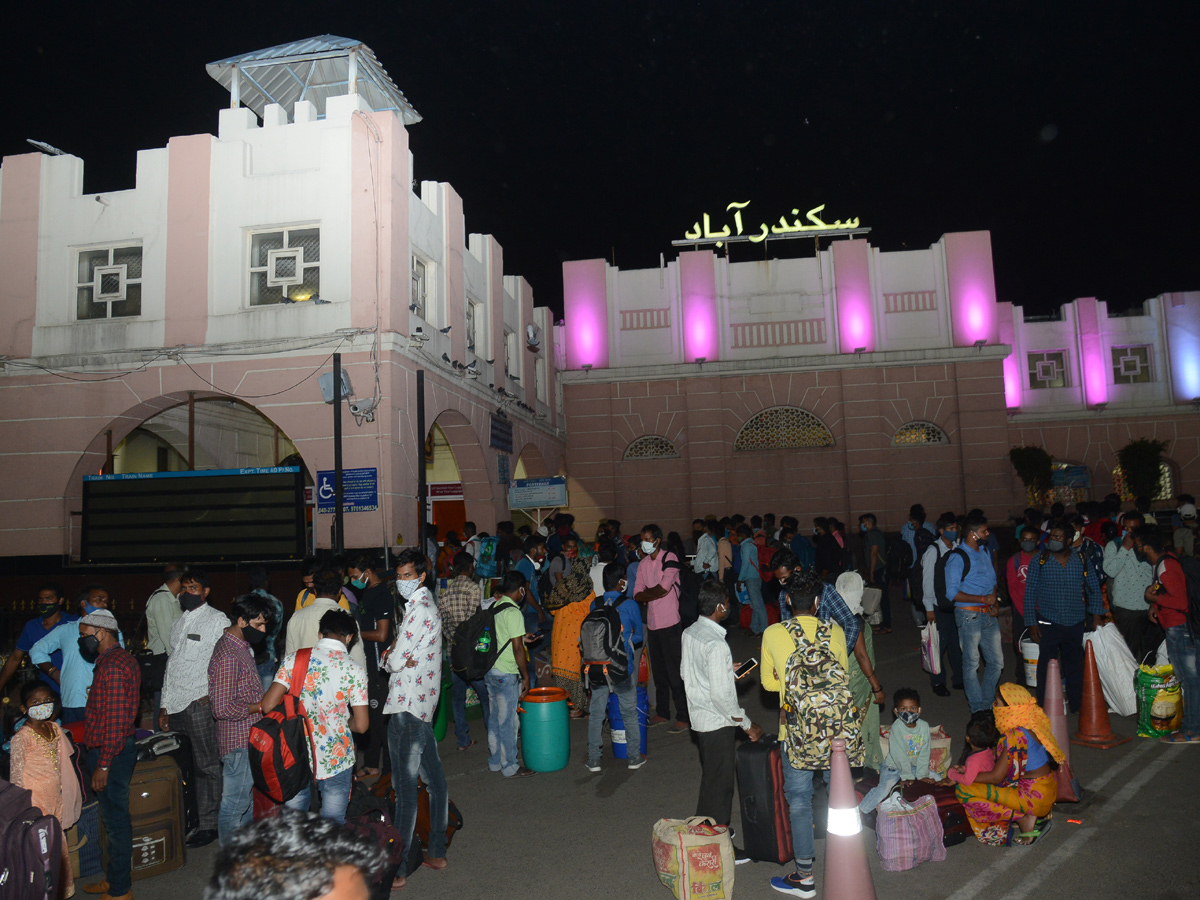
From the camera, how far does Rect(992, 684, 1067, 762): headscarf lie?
204 inches

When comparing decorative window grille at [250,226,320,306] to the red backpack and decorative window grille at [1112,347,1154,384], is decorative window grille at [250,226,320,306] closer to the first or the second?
the red backpack

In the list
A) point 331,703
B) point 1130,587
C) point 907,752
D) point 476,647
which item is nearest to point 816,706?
point 907,752

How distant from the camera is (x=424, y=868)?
16.7 feet

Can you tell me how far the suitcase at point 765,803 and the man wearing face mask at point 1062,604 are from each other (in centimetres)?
387

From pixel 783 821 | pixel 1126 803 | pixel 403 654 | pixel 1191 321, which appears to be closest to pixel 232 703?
pixel 403 654

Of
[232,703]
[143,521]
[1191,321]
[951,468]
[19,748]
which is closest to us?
[19,748]

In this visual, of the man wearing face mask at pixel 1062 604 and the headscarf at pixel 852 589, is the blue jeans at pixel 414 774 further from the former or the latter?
the man wearing face mask at pixel 1062 604

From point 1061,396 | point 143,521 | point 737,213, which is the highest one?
point 737,213

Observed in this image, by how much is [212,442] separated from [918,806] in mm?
16157

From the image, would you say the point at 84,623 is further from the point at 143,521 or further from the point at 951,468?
the point at 951,468

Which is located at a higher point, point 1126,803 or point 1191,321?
point 1191,321

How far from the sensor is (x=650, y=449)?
77.9 ft

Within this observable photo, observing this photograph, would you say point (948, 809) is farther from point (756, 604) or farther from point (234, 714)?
point (756, 604)

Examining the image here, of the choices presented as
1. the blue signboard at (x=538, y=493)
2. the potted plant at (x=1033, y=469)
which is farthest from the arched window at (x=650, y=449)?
the potted plant at (x=1033, y=469)
